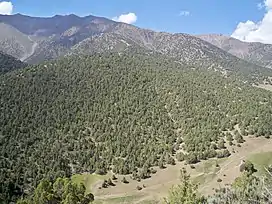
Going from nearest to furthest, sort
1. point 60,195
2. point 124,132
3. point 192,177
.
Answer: point 60,195 < point 192,177 < point 124,132

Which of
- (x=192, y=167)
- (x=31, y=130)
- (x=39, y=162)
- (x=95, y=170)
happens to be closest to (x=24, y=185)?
(x=39, y=162)

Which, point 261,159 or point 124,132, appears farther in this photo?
point 124,132

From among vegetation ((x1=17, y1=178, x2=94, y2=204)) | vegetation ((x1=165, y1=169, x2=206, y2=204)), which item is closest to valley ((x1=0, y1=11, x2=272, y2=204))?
vegetation ((x1=17, y1=178, x2=94, y2=204))

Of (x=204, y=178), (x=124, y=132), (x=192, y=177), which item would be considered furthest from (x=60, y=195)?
(x=124, y=132)

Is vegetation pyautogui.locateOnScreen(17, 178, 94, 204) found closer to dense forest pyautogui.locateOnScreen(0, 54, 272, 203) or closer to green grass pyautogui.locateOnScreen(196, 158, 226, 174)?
dense forest pyautogui.locateOnScreen(0, 54, 272, 203)

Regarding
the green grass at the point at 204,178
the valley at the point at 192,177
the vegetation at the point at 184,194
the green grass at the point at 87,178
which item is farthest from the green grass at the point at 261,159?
the vegetation at the point at 184,194

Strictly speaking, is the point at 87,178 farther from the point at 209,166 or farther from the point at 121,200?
the point at 209,166

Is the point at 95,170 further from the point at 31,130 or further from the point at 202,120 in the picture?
the point at 202,120

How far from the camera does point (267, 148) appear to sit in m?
97.6

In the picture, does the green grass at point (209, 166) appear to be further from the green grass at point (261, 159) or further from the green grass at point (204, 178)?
the green grass at point (261, 159)

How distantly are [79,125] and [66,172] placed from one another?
22.1m

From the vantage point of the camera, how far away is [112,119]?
390ft

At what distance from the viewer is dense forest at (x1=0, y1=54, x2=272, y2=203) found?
325ft

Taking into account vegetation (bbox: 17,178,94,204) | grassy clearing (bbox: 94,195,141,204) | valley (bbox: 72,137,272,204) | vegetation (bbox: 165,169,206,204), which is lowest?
grassy clearing (bbox: 94,195,141,204)
